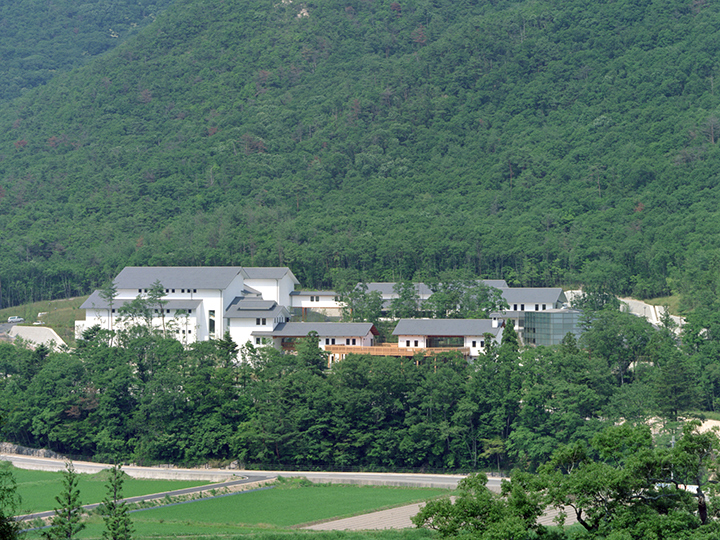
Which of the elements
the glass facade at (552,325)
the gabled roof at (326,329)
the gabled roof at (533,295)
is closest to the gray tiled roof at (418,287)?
the gabled roof at (533,295)

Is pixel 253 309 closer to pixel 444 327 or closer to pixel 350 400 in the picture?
pixel 350 400

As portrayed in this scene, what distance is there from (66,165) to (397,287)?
67747 millimetres

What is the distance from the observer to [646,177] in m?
101

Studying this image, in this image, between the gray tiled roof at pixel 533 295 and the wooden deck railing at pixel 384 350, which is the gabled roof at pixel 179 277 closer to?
the wooden deck railing at pixel 384 350

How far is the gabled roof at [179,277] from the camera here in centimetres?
7269

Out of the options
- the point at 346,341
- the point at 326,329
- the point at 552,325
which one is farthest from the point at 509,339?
the point at 326,329

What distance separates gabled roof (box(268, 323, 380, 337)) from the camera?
68.0 meters

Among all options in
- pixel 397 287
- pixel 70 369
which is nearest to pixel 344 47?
pixel 397 287

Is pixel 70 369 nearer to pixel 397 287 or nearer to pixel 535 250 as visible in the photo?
pixel 397 287

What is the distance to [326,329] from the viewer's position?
68750 millimetres

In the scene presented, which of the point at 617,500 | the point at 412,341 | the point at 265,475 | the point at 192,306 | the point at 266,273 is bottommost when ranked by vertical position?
the point at 265,475

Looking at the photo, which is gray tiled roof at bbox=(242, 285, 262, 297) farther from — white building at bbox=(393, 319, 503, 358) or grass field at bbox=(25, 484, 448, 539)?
grass field at bbox=(25, 484, 448, 539)

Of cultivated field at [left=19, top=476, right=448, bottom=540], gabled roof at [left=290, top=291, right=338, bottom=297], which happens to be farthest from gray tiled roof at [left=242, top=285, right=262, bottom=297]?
cultivated field at [left=19, top=476, right=448, bottom=540]

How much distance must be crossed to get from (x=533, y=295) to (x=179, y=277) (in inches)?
1195
